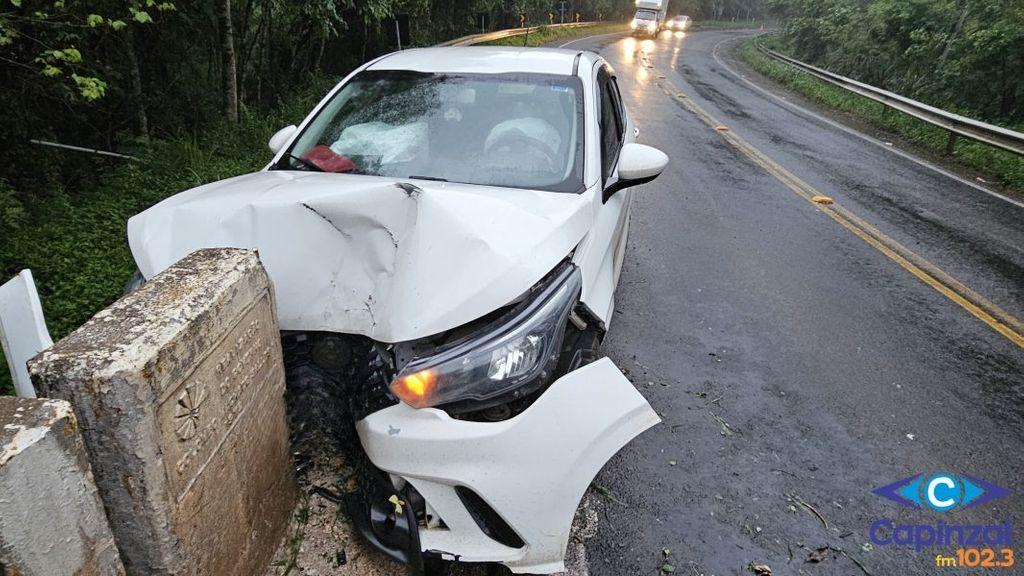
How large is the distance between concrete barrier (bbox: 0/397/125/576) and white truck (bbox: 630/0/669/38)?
132 ft

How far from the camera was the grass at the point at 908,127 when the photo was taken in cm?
982

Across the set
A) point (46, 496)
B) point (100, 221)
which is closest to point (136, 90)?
point (100, 221)

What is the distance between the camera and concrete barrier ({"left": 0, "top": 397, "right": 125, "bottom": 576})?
120 cm

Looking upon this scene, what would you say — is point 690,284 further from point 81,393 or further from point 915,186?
point 915,186

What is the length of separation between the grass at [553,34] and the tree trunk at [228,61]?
12.2 metres

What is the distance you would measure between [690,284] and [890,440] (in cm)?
213

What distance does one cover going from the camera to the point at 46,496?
1.29 metres

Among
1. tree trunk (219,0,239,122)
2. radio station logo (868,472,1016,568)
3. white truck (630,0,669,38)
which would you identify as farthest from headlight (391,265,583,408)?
white truck (630,0,669,38)

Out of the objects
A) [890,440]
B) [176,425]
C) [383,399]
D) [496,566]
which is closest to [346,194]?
[383,399]

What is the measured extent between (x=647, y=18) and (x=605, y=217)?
127ft

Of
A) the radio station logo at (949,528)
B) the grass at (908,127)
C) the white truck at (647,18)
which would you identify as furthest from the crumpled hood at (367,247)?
the white truck at (647,18)

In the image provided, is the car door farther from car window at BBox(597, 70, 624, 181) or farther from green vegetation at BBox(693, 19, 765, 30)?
green vegetation at BBox(693, 19, 765, 30)

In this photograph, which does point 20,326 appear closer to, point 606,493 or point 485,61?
point 606,493

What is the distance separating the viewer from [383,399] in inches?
80.6
